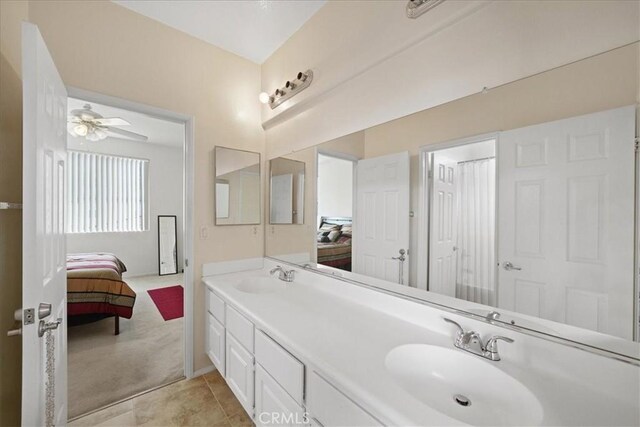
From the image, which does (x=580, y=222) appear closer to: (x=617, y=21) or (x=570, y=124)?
(x=570, y=124)

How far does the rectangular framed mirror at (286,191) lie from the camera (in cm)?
222

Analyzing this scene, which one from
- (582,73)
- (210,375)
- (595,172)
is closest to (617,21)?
(582,73)

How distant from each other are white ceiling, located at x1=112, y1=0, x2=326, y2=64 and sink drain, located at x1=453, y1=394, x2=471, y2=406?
91.6 inches

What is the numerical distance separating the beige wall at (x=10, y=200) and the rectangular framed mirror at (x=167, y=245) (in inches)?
174

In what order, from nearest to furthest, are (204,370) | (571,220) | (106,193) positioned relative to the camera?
(571,220) < (204,370) < (106,193)

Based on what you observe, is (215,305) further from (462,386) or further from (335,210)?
(462,386)

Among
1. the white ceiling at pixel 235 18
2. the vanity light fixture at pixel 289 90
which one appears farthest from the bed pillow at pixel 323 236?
the white ceiling at pixel 235 18

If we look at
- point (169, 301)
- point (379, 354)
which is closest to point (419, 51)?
point (379, 354)

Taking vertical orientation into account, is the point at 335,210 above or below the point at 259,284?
above

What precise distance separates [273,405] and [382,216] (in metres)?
1.12

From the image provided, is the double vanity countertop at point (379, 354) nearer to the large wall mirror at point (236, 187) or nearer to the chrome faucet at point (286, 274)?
the chrome faucet at point (286, 274)

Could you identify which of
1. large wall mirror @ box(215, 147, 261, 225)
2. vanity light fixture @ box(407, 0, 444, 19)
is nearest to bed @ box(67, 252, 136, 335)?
large wall mirror @ box(215, 147, 261, 225)

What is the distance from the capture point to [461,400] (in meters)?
0.91

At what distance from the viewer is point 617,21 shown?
2.71 ft
